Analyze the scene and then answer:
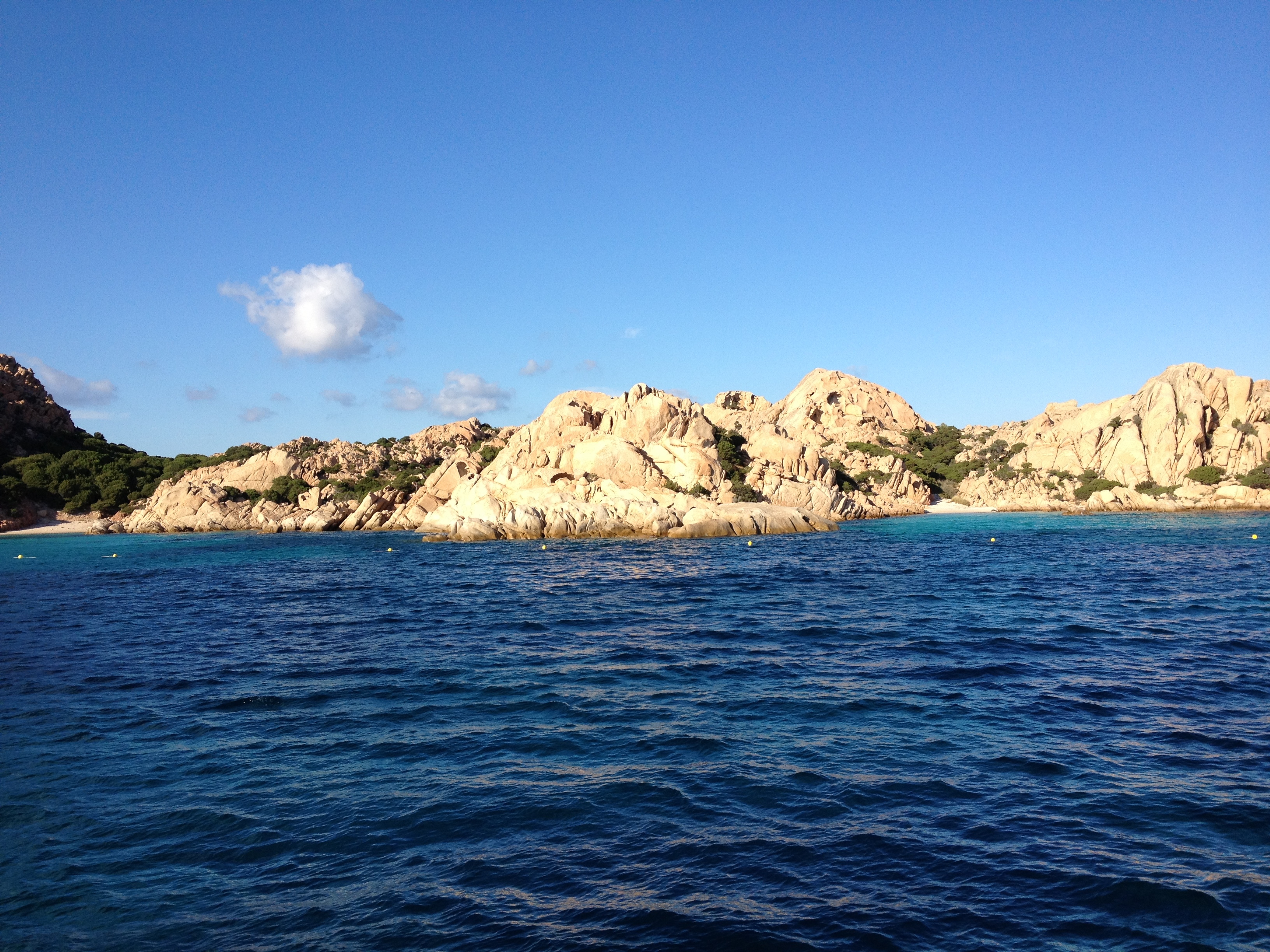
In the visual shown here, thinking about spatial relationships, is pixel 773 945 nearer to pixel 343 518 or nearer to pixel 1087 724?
pixel 1087 724

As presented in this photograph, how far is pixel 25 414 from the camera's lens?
120m

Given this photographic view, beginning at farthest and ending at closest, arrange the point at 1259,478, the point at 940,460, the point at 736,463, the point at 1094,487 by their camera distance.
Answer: the point at 940,460, the point at 1094,487, the point at 1259,478, the point at 736,463

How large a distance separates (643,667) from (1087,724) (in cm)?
989

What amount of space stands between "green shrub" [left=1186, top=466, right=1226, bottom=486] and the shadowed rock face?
15580cm

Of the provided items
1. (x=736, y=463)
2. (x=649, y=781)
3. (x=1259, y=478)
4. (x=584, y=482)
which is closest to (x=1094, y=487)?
(x=1259, y=478)

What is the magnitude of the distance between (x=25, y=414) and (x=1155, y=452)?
160 meters

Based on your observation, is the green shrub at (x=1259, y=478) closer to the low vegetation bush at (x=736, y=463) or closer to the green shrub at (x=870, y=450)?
the green shrub at (x=870, y=450)

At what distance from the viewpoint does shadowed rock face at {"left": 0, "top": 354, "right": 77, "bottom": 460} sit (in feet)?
375

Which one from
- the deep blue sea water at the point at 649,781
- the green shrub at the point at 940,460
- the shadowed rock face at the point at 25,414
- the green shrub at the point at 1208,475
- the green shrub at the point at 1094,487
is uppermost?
the shadowed rock face at the point at 25,414

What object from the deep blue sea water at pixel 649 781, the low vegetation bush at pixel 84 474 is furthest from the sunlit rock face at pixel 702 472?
the deep blue sea water at pixel 649 781

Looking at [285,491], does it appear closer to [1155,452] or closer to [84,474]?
[84,474]

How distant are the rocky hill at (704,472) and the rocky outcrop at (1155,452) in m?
0.22

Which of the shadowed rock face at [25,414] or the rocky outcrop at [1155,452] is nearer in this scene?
the rocky outcrop at [1155,452]

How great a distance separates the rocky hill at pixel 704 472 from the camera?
75.8 meters
